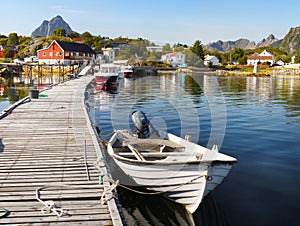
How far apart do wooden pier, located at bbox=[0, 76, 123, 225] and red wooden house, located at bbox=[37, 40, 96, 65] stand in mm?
69638

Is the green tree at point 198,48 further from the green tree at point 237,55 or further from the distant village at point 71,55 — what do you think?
the green tree at point 237,55

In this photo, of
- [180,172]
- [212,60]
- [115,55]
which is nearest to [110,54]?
[115,55]

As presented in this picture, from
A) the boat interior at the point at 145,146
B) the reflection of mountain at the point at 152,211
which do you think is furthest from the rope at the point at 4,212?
the boat interior at the point at 145,146

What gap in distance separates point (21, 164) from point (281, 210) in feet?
21.4

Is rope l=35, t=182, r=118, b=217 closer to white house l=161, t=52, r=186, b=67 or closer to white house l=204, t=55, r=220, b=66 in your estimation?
white house l=161, t=52, r=186, b=67

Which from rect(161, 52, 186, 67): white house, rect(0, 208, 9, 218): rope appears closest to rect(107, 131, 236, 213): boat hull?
rect(0, 208, 9, 218): rope

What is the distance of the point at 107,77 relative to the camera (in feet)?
150

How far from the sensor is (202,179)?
307 inches

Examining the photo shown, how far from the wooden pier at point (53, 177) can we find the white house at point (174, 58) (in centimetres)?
8033

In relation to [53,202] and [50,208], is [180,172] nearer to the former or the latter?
[53,202]

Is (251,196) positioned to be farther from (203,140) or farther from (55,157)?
(203,140)

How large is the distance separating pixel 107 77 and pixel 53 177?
39.1 m

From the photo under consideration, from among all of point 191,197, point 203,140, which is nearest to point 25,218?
point 191,197

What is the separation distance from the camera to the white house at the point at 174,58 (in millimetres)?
91188
